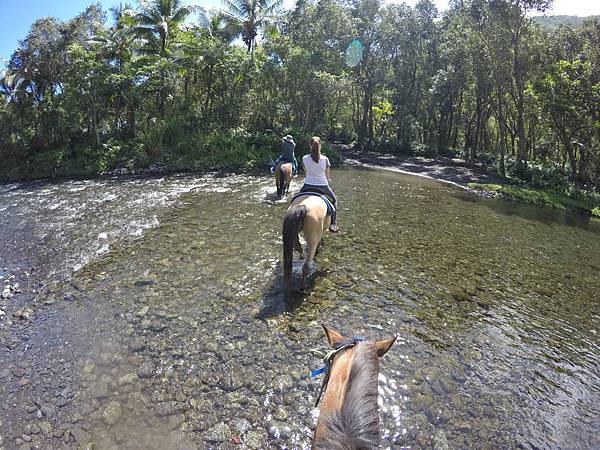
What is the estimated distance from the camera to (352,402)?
80.2 inches

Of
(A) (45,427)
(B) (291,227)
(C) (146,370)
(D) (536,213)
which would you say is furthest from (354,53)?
(A) (45,427)

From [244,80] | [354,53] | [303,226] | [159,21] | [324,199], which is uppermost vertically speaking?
[354,53]

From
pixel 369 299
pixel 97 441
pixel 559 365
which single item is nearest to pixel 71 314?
pixel 97 441

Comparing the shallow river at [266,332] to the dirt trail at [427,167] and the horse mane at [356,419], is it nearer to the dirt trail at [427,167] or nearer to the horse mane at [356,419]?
the horse mane at [356,419]

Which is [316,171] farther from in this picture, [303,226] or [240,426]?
[240,426]

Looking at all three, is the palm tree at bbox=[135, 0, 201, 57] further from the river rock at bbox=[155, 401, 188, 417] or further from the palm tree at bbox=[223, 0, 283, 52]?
the river rock at bbox=[155, 401, 188, 417]

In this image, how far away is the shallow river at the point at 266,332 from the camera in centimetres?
374

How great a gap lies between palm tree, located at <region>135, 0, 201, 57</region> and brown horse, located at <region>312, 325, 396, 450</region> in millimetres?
31889

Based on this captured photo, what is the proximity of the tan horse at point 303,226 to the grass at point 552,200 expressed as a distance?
16.7 metres

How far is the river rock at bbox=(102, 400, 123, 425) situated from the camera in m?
3.67

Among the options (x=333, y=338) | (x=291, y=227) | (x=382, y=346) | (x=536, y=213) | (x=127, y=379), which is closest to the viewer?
(x=382, y=346)

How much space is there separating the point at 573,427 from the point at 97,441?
5.25 meters

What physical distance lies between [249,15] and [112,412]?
3626cm

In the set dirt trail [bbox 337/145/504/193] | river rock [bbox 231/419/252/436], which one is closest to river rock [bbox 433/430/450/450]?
river rock [bbox 231/419/252/436]
